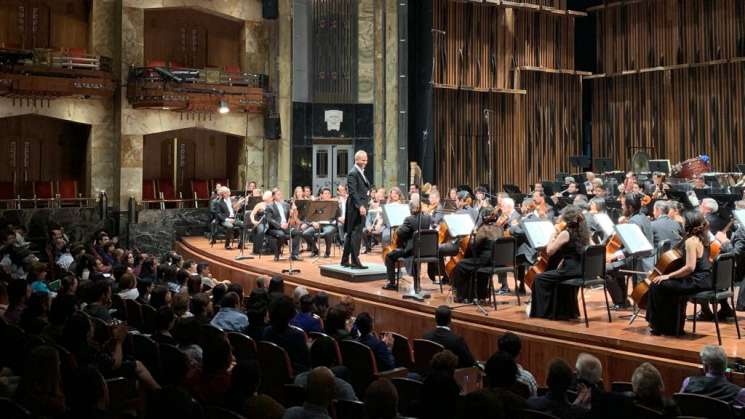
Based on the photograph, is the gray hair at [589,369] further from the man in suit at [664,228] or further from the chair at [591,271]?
the man in suit at [664,228]

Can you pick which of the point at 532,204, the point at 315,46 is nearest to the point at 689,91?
the point at 315,46

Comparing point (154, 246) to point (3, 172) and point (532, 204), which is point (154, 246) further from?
point (532, 204)

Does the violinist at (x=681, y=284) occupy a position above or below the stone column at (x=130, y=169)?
below

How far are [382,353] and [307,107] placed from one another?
1416cm

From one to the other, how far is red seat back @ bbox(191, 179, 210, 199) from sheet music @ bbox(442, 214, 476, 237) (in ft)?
38.3

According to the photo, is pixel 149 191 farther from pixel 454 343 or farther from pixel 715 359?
pixel 715 359

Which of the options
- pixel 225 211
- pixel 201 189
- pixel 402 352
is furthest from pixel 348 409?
pixel 201 189

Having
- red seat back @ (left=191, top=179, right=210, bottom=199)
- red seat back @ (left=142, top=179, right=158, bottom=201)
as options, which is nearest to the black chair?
red seat back @ (left=142, top=179, right=158, bottom=201)

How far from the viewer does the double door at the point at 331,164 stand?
1992 centimetres

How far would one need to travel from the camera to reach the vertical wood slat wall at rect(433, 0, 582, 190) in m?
21.6

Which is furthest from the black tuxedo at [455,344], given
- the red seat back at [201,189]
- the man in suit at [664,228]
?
the red seat back at [201,189]

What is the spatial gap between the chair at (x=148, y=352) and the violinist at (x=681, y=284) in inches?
175

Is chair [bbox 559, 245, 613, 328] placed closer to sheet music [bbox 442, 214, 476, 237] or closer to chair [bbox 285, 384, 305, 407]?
sheet music [bbox 442, 214, 476, 237]

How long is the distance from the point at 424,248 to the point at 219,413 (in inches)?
237
